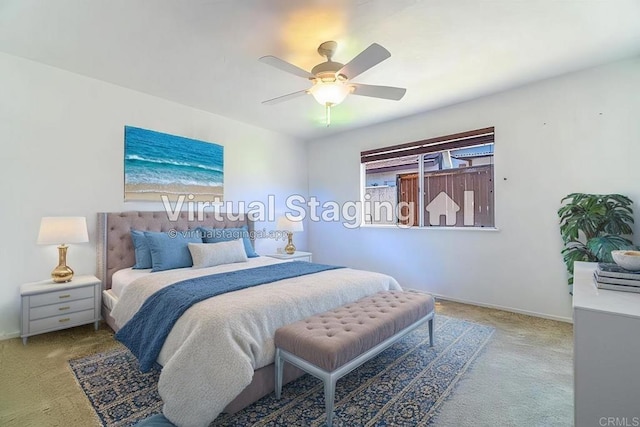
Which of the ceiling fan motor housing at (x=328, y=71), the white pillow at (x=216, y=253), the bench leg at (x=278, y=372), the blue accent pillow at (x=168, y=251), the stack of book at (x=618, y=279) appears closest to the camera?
the stack of book at (x=618, y=279)

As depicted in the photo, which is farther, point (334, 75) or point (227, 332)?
point (334, 75)

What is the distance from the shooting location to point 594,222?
271cm

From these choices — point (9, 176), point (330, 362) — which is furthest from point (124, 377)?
point (9, 176)

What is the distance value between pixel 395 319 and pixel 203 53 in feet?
9.07

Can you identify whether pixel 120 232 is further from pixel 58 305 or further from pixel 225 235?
pixel 225 235

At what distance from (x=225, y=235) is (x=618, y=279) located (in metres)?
3.64

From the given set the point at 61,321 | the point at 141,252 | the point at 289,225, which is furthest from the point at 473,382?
the point at 61,321

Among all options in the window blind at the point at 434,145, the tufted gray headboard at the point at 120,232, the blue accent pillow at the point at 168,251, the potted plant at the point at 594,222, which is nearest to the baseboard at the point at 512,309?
the potted plant at the point at 594,222

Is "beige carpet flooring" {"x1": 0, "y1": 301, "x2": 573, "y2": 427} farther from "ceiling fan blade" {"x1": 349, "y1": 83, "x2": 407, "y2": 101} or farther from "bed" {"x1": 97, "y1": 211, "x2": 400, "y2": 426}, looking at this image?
"ceiling fan blade" {"x1": 349, "y1": 83, "x2": 407, "y2": 101}

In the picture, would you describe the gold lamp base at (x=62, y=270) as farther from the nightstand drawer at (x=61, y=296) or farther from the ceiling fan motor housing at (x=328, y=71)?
the ceiling fan motor housing at (x=328, y=71)

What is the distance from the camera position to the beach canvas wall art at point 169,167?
11.2 ft

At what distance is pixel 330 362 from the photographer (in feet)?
5.27

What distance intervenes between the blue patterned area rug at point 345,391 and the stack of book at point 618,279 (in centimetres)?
113

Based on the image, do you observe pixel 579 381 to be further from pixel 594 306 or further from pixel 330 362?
pixel 330 362
